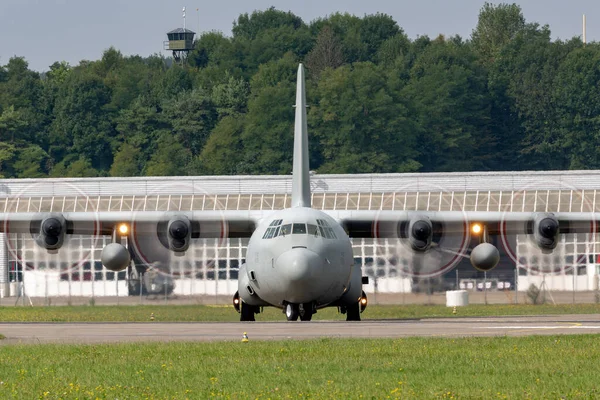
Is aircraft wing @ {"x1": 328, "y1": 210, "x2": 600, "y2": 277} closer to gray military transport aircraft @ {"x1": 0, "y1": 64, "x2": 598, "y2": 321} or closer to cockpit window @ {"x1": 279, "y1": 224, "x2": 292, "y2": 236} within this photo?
gray military transport aircraft @ {"x1": 0, "y1": 64, "x2": 598, "y2": 321}

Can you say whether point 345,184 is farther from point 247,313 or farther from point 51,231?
point 247,313

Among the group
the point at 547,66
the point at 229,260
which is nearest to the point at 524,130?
the point at 547,66

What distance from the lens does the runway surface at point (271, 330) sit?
2784 centimetres

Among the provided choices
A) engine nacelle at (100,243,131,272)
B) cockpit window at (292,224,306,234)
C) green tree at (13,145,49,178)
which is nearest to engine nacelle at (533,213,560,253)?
cockpit window at (292,224,306,234)

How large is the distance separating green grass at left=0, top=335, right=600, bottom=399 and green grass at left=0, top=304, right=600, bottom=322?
1525 centimetres

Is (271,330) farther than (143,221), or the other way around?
(143,221)

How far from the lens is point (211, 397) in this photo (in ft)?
61.4

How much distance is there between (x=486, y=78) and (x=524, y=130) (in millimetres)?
8111

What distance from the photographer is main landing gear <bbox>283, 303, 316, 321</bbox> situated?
113ft

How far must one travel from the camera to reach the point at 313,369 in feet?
70.8

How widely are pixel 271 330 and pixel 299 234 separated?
4.05 metres

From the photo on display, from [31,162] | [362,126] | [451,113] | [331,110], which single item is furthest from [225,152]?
[451,113]

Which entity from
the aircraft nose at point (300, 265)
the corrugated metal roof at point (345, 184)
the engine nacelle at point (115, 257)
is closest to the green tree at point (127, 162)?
the corrugated metal roof at point (345, 184)

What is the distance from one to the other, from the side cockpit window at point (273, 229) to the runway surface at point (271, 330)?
2397 mm
